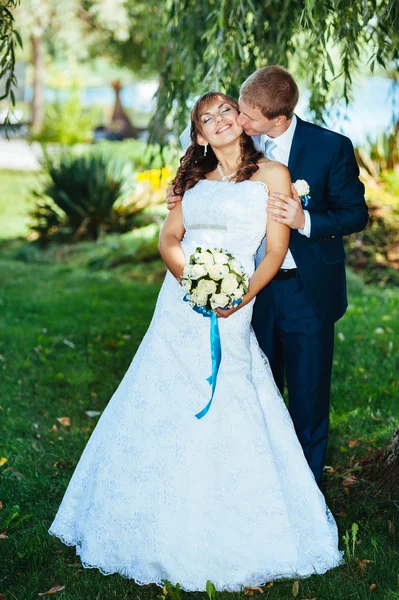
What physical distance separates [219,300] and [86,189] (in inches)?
341

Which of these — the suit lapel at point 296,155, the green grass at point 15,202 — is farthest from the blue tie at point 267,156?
the green grass at point 15,202

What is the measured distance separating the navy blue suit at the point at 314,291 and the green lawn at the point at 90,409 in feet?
1.98

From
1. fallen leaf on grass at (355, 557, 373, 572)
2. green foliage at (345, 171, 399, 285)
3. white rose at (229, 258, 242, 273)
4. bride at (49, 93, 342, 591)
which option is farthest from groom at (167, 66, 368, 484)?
green foliage at (345, 171, 399, 285)

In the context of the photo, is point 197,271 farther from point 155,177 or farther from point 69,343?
point 155,177

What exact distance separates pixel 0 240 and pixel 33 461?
8.74 metres

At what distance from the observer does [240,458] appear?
3365 millimetres

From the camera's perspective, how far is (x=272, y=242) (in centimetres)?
342

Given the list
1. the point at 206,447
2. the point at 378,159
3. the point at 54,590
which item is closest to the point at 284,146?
the point at 206,447

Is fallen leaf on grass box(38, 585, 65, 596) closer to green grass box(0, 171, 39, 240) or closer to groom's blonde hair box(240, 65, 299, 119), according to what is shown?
groom's blonde hair box(240, 65, 299, 119)

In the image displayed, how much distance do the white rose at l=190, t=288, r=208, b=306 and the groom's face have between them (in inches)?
30.3

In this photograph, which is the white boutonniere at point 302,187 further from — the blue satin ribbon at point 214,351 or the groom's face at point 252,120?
the blue satin ribbon at point 214,351

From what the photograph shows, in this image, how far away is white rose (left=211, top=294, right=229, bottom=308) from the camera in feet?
10.4

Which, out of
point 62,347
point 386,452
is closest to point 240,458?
point 386,452

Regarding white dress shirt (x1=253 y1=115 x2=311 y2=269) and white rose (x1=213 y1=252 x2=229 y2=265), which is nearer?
white rose (x1=213 y1=252 x2=229 y2=265)
